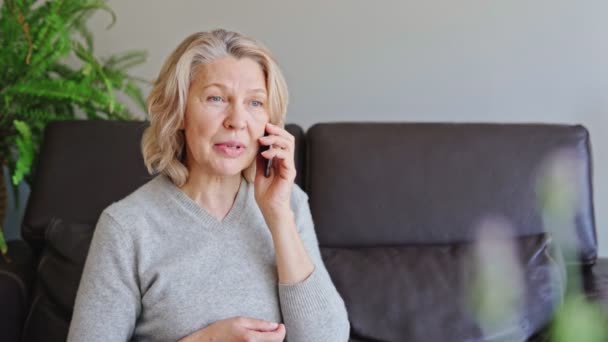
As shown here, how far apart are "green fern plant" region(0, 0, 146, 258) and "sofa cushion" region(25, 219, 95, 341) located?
281mm

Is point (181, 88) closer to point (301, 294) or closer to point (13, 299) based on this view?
point (301, 294)

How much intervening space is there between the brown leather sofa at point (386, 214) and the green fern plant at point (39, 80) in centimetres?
13

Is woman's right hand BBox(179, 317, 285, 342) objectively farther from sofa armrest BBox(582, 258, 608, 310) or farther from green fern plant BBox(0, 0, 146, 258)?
green fern plant BBox(0, 0, 146, 258)

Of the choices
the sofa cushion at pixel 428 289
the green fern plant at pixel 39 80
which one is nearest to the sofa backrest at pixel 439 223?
the sofa cushion at pixel 428 289

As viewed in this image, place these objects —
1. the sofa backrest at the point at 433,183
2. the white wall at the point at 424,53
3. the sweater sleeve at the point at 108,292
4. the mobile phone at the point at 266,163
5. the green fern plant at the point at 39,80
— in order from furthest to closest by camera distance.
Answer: the white wall at the point at 424,53 → the green fern plant at the point at 39,80 → the sofa backrest at the point at 433,183 → the mobile phone at the point at 266,163 → the sweater sleeve at the point at 108,292

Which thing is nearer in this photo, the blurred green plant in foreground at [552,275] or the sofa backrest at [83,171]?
the blurred green plant in foreground at [552,275]

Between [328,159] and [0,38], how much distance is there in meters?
1.03

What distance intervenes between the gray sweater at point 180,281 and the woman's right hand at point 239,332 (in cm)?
3

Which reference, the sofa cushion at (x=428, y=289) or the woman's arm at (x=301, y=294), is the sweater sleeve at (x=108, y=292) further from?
the sofa cushion at (x=428, y=289)

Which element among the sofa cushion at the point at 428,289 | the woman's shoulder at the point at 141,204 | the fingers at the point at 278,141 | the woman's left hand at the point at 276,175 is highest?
the fingers at the point at 278,141

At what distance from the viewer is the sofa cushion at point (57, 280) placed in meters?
1.61

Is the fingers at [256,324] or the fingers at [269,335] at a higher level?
the fingers at [256,324]

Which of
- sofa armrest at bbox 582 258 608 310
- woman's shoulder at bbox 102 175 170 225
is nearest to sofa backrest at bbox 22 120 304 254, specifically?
woman's shoulder at bbox 102 175 170 225

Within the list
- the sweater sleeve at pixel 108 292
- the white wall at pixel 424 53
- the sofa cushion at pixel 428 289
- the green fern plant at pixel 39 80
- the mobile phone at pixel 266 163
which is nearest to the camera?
the sweater sleeve at pixel 108 292
